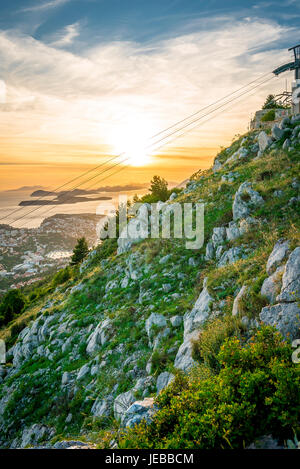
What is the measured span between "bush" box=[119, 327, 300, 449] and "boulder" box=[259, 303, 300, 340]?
0.77 metres

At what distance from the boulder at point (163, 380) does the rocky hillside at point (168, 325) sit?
3cm

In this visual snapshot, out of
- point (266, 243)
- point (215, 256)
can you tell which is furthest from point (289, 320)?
point (215, 256)

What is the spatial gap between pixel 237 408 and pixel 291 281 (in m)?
3.41

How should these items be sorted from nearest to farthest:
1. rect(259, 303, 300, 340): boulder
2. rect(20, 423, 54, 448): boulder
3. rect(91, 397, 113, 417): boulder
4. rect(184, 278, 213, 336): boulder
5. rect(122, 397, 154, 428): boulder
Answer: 1. rect(122, 397, 154, 428): boulder
2. rect(259, 303, 300, 340): boulder
3. rect(184, 278, 213, 336): boulder
4. rect(91, 397, 113, 417): boulder
5. rect(20, 423, 54, 448): boulder

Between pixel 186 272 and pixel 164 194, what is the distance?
798 inches

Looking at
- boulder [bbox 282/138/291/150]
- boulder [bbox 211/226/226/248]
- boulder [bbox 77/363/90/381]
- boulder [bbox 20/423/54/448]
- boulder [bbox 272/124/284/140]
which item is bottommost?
boulder [bbox 20/423/54/448]

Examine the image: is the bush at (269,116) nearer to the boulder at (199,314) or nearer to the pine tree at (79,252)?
the boulder at (199,314)

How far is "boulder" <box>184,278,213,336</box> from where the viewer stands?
27.8 feet

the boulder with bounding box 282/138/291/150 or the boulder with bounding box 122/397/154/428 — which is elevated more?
the boulder with bounding box 282/138/291/150

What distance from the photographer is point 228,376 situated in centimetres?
444

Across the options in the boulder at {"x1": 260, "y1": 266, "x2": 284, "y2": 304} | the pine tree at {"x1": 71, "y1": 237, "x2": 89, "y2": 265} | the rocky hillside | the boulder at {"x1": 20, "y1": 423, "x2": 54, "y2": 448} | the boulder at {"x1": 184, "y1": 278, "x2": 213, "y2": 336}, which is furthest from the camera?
the pine tree at {"x1": 71, "y1": 237, "x2": 89, "y2": 265}

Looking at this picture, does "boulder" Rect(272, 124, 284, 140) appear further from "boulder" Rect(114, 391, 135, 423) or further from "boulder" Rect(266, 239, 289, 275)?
"boulder" Rect(114, 391, 135, 423)

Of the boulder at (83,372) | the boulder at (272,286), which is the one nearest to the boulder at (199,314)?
the boulder at (272,286)

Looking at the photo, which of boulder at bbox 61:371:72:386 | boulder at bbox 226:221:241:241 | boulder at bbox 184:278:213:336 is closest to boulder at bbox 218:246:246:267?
boulder at bbox 226:221:241:241
